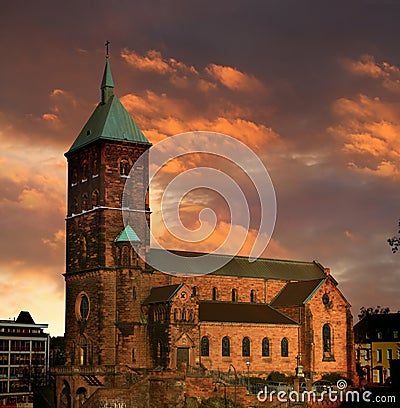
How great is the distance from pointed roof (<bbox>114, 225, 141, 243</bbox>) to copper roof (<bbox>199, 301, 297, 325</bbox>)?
10.5 metres

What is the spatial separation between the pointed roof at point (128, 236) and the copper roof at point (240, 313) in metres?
10.5

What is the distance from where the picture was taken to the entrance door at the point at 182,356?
3241 inches

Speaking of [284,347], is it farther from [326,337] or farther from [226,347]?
[226,347]

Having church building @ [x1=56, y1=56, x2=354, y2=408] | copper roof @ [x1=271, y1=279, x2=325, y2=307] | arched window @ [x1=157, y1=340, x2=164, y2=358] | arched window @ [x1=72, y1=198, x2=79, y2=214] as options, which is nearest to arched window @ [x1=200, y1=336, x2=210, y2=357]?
church building @ [x1=56, y1=56, x2=354, y2=408]

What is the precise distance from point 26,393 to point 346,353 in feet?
161

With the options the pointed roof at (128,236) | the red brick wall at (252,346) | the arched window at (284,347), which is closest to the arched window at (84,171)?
the pointed roof at (128,236)

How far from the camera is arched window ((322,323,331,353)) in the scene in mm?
94750

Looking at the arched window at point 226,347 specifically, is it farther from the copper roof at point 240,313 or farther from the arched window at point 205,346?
the arched window at point 205,346

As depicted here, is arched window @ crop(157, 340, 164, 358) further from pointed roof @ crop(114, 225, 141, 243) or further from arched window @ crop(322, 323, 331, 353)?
arched window @ crop(322, 323, 331, 353)

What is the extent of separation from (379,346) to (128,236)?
54704mm

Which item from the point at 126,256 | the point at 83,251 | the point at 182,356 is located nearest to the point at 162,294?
the point at 126,256

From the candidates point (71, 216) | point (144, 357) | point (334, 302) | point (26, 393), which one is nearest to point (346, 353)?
point (334, 302)

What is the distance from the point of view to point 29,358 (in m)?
128

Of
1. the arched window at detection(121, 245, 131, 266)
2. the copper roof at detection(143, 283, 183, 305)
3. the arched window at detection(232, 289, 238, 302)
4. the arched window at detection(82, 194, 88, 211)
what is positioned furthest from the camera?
the arched window at detection(232, 289, 238, 302)
